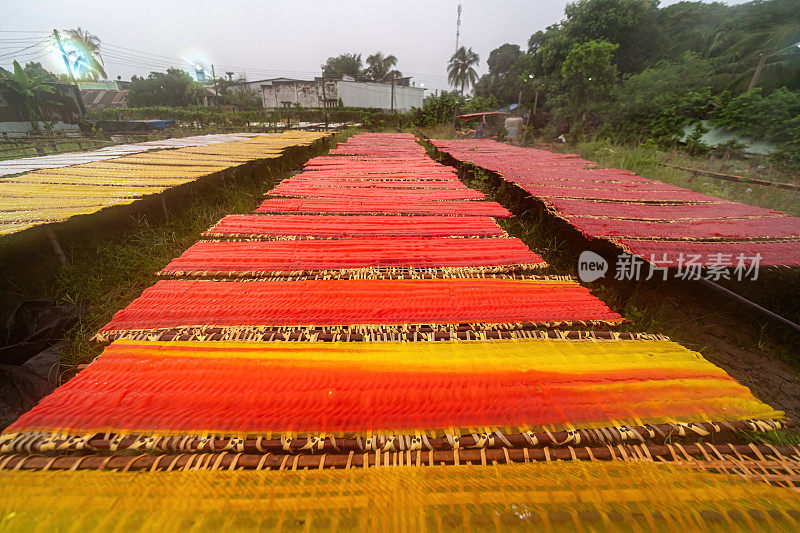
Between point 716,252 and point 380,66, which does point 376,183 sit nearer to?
point 716,252

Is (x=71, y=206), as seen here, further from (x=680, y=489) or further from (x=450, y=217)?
(x=680, y=489)

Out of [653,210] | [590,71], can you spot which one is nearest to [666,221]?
[653,210]

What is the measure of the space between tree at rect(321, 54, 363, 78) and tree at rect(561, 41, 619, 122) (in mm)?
45673

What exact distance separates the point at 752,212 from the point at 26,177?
10.5 m

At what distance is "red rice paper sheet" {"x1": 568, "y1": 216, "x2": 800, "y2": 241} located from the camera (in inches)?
115

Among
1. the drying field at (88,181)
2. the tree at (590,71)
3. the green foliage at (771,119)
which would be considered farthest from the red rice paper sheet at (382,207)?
the tree at (590,71)

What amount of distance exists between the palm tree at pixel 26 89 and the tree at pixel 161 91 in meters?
24.8

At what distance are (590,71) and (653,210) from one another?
80.4 feet

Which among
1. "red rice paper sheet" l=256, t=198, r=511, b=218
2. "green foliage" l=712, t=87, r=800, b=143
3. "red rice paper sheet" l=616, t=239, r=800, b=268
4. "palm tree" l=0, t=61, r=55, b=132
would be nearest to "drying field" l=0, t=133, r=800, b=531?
"red rice paper sheet" l=616, t=239, r=800, b=268

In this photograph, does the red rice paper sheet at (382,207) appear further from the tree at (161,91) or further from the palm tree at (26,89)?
the tree at (161,91)

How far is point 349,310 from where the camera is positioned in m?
1.69

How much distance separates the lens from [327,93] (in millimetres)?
38656

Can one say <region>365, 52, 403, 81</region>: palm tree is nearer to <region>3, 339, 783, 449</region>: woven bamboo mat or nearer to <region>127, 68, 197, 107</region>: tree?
<region>127, 68, 197, 107</region>: tree

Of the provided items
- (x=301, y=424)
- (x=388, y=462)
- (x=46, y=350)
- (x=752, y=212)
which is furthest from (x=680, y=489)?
(x=752, y=212)
